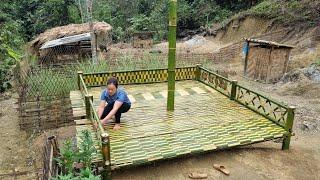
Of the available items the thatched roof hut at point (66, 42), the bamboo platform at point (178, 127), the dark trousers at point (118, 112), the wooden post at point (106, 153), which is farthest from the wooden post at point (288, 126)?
the thatched roof hut at point (66, 42)

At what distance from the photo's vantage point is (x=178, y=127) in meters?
6.12

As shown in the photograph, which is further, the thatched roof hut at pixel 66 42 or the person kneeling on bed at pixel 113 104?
the thatched roof hut at pixel 66 42

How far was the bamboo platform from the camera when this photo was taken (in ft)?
17.1

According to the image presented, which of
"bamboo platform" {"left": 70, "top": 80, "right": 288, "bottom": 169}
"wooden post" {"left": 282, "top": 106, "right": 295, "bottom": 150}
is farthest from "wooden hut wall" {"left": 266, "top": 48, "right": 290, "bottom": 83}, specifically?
"wooden post" {"left": 282, "top": 106, "right": 295, "bottom": 150}

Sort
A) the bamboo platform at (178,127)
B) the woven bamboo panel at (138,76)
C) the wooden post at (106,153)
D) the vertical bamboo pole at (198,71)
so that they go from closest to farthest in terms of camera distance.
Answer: the wooden post at (106,153), the bamboo platform at (178,127), the woven bamboo panel at (138,76), the vertical bamboo pole at (198,71)

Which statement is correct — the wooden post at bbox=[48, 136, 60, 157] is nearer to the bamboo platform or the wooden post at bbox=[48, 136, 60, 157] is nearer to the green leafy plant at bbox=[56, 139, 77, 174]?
the green leafy plant at bbox=[56, 139, 77, 174]

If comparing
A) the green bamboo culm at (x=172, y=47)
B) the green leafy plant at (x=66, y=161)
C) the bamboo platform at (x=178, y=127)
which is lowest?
the bamboo platform at (x=178, y=127)

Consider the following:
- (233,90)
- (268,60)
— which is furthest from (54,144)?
(268,60)

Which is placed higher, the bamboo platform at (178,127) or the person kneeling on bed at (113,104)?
the person kneeling on bed at (113,104)

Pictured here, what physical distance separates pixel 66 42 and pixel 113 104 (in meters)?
10.3

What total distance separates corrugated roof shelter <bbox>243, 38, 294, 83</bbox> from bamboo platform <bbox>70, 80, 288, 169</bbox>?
660cm

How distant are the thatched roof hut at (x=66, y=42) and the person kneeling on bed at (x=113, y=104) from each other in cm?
1012

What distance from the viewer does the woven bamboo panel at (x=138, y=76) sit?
862 cm

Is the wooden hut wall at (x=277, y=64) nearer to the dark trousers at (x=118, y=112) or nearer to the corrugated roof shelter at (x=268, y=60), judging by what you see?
the corrugated roof shelter at (x=268, y=60)
